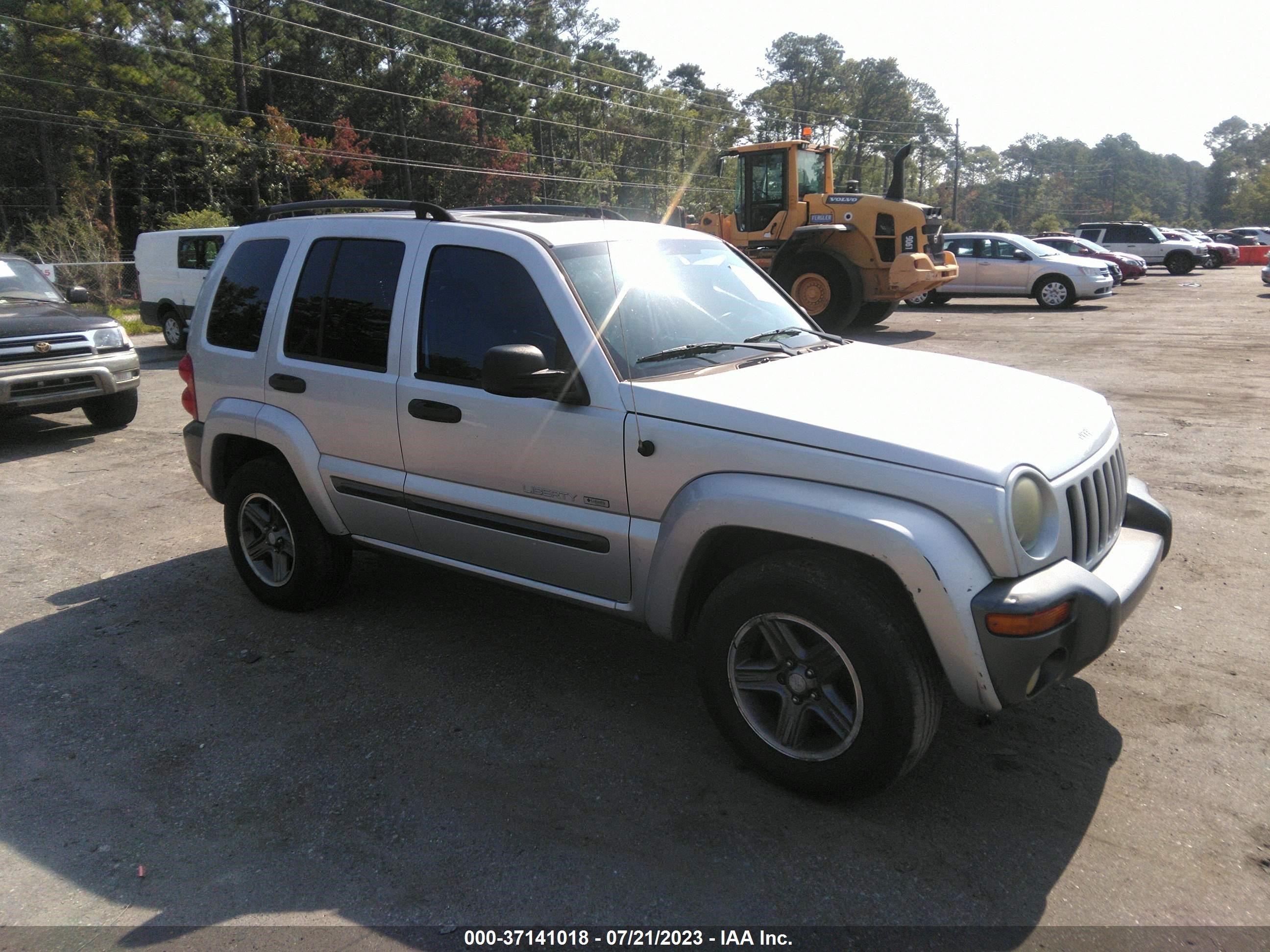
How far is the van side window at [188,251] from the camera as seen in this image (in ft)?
51.3

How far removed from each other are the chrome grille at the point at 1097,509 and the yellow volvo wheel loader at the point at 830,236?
41.7ft

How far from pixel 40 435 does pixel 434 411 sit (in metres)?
7.72

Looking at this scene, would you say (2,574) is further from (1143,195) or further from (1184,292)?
(1143,195)

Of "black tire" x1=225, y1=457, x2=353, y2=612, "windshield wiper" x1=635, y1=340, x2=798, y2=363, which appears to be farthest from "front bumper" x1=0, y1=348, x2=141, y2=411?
"windshield wiper" x1=635, y1=340, x2=798, y2=363

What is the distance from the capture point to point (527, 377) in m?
3.48

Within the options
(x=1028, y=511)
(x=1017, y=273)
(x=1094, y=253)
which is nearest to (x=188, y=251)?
(x=1028, y=511)

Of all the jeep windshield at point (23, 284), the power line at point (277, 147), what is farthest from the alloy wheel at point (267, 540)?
the power line at point (277, 147)

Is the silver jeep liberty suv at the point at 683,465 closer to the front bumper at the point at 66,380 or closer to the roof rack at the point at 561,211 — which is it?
the roof rack at the point at 561,211

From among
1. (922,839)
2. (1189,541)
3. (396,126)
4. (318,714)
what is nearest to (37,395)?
(318,714)

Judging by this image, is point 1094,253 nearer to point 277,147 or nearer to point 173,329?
point 173,329

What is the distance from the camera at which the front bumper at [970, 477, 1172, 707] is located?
2.77 metres

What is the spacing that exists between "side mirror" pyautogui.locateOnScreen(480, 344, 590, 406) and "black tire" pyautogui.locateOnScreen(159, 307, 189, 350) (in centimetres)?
1462

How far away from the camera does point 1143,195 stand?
5861 inches

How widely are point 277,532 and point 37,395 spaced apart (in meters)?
5.42
